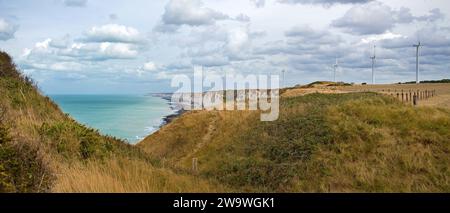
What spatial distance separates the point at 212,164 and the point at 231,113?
17.7 meters

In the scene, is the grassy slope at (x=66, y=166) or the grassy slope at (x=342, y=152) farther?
the grassy slope at (x=342, y=152)

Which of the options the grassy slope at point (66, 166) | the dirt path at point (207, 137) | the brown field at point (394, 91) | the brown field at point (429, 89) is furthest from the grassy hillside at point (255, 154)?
the brown field at point (429, 89)

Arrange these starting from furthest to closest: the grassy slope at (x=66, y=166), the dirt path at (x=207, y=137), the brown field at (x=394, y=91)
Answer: the brown field at (x=394, y=91), the dirt path at (x=207, y=137), the grassy slope at (x=66, y=166)

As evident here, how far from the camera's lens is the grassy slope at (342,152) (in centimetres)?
1978

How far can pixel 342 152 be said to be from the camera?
23.6 meters

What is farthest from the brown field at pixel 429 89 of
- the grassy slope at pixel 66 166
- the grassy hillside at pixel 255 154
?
the grassy slope at pixel 66 166

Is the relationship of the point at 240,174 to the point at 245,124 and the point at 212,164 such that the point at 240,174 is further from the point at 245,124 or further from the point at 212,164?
the point at 245,124

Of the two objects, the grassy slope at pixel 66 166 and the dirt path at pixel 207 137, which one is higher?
the grassy slope at pixel 66 166

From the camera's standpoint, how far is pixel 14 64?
22.4 metres

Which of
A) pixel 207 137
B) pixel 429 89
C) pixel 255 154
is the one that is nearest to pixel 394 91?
pixel 429 89

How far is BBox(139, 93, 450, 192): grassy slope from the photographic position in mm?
19781

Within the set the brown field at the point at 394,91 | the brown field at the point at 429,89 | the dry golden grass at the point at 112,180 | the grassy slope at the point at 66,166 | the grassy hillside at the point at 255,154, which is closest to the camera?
the grassy slope at the point at 66,166

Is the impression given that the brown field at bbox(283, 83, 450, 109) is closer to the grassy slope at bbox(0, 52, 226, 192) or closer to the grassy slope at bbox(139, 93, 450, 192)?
the grassy slope at bbox(139, 93, 450, 192)

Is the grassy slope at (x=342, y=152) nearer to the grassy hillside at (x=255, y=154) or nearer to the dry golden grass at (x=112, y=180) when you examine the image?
the grassy hillside at (x=255, y=154)
